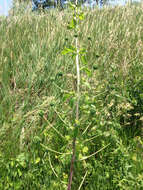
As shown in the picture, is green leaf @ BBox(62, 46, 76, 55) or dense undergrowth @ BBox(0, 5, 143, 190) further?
dense undergrowth @ BBox(0, 5, 143, 190)

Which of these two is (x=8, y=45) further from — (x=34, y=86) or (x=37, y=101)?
(x=37, y=101)

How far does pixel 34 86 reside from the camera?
2355 millimetres

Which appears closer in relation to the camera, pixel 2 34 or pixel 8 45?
pixel 8 45

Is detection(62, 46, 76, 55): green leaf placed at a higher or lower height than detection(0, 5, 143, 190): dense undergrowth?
higher

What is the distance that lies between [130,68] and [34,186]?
1541mm

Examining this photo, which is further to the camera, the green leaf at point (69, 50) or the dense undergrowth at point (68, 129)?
the dense undergrowth at point (68, 129)

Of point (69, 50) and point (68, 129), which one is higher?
point (69, 50)

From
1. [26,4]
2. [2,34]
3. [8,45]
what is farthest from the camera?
[26,4]

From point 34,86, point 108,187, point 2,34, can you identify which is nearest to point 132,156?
point 108,187

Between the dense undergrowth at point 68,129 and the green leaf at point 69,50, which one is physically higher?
the green leaf at point 69,50

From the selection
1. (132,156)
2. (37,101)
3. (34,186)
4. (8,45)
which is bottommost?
(34,186)

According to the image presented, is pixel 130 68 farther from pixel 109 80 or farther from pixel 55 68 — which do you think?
pixel 55 68

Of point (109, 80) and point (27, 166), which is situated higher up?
point (109, 80)

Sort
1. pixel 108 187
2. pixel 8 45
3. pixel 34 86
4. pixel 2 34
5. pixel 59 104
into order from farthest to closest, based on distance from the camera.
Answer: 1. pixel 2 34
2. pixel 8 45
3. pixel 34 86
4. pixel 59 104
5. pixel 108 187
